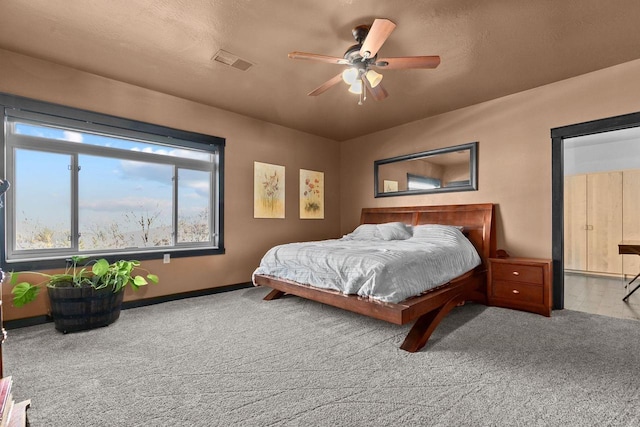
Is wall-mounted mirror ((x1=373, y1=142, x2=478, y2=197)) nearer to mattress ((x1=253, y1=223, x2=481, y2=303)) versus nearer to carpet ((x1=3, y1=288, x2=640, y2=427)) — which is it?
mattress ((x1=253, y1=223, x2=481, y2=303))

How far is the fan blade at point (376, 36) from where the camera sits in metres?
2.05

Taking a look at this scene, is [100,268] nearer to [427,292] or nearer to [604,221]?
[427,292]

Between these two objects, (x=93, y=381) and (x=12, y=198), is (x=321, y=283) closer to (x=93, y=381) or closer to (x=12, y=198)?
(x=93, y=381)

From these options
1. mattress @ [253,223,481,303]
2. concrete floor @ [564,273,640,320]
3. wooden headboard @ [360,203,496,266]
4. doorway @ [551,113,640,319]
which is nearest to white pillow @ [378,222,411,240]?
mattress @ [253,223,481,303]

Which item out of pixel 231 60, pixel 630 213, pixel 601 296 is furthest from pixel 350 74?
pixel 630 213

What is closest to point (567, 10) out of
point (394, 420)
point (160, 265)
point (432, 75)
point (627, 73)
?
point (432, 75)

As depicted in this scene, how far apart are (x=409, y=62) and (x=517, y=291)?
279cm

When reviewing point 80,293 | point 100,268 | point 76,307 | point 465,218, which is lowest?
point 76,307

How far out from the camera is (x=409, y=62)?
2.49m

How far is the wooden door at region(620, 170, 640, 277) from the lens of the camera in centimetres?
518

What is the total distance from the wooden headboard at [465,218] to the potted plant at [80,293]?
12.3 feet

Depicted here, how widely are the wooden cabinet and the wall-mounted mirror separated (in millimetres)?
3197

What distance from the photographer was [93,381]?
1.90 meters

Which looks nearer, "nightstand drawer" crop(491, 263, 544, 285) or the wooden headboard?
"nightstand drawer" crop(491, 263, 544, 285)
